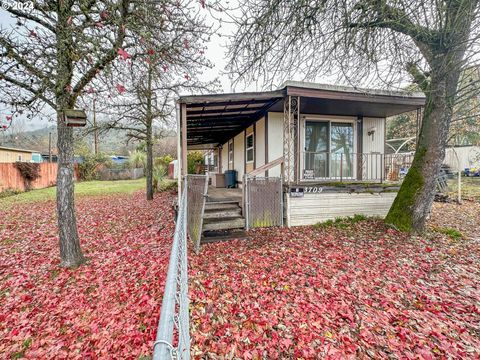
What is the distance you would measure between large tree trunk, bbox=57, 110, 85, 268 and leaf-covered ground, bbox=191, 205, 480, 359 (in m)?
2.44

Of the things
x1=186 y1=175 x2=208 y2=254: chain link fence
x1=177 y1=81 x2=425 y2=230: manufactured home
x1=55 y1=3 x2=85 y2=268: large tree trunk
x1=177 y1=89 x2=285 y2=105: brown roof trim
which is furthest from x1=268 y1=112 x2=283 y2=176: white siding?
x1=55 y1=3 x2=85 y2=268: large tree trunk

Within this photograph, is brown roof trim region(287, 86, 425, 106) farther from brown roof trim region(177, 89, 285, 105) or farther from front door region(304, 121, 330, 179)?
front door region(304, 121, 330, 179)

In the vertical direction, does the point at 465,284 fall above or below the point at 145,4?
below

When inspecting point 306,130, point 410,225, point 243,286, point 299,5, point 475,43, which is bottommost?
point 243,286

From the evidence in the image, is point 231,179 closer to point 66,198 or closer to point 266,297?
point 66,198

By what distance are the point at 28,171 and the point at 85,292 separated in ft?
52.5

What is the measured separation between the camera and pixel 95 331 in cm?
280

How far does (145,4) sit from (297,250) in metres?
5.20

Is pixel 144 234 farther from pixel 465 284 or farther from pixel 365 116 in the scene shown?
pixel 365 116

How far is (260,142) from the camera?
8289mm

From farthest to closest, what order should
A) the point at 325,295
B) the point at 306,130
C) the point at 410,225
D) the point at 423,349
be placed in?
the point at 306,130 < the point at 410,225 < the point at 325,295 < the point at 423,349

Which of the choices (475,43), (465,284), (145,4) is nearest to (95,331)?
(145,4)

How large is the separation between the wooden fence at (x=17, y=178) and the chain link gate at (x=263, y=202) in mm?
15507

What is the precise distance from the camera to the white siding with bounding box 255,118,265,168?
8055 mm
